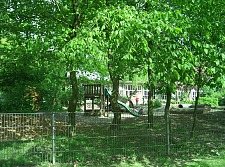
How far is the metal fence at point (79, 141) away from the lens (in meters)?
8.45

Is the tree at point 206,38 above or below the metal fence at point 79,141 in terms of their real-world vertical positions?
above

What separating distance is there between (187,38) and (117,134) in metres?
3.49

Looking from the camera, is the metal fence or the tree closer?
the tree

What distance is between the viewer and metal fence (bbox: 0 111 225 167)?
8.45m

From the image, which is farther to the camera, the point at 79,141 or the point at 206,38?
the point at 79,141

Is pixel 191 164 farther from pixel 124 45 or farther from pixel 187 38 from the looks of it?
pixel 124 45

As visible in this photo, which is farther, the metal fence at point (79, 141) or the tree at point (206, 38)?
the metal fence at point (79, 141)

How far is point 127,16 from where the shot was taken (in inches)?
263

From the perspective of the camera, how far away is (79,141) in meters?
9.22

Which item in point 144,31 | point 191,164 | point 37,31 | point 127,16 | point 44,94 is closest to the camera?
point 144,31

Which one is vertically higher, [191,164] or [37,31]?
[37,31]

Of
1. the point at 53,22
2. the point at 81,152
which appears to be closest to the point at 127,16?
the point at 81,152

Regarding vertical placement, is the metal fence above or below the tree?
below

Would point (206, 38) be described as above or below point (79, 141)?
above
